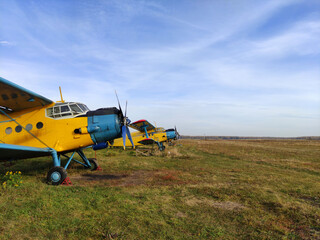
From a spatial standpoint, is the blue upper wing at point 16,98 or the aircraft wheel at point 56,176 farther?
the aircraft wheel at point 56,176

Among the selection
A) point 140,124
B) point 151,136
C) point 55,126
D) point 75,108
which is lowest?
point 151,136

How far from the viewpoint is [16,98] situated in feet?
24.7

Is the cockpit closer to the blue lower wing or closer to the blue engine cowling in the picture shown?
the blue engine cowling

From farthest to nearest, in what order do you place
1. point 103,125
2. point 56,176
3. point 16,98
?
point 103,125 < point 16,98 < point 56,176

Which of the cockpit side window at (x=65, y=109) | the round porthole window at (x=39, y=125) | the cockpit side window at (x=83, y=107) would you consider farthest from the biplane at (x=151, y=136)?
the round porthole window at (x=39, y=125)

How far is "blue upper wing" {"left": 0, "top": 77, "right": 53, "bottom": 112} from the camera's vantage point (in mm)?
6681

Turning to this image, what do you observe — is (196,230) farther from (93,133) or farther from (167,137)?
(167,137)

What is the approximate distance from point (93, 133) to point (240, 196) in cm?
616

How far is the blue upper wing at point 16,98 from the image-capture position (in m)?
6.68

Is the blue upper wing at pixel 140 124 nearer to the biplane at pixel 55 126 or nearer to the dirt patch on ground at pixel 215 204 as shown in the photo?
the biplane at pixel 55 126

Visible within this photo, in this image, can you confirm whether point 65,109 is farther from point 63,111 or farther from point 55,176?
point 55,176

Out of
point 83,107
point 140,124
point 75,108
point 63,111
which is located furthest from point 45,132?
point 140,124

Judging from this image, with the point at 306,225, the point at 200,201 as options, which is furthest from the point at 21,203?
the point at 306,225

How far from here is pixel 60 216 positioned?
4395 millimetres
